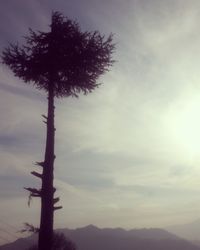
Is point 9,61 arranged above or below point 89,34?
below

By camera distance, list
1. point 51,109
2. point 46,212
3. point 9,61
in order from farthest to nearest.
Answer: point 9,61, point 51,109, point 46,212

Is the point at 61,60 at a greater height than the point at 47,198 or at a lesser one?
greater

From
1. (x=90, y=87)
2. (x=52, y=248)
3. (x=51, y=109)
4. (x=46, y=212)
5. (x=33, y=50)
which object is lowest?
(x=52, y=248)

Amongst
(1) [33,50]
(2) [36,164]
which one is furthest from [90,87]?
(2) [36,164]

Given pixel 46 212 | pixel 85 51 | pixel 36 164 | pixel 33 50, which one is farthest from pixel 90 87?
pixel 46 212

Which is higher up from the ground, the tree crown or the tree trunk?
the tree crown

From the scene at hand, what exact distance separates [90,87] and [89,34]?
288cm

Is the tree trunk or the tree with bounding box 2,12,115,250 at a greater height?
the tree with bounding box 2,12,115,250

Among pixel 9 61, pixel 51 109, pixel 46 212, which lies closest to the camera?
pixel 46 212

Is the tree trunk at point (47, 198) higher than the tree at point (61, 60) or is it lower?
lower

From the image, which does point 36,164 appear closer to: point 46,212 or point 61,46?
point 46,212

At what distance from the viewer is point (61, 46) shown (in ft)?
63.1

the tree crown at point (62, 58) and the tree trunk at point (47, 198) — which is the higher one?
the tree crown at point (62, 58)

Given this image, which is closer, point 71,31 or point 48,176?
point 48,176
